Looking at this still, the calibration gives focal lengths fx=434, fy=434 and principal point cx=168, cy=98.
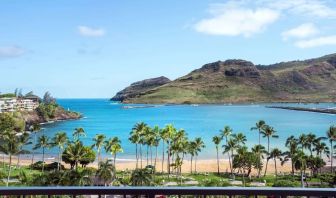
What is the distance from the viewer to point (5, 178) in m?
52.9

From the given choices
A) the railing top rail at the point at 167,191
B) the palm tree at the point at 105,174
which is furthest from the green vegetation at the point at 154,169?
the railing top rail at the point at 167,191

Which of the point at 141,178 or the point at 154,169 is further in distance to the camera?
the point at 154,169

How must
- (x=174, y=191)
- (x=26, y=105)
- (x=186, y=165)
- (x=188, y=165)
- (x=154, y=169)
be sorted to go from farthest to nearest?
(x=26, y=105), (x=186, y=165), (x=188, y=165), (x=154, y=169), (x=174, y=191)

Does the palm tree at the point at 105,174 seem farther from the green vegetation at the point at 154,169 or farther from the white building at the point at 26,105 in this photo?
the white building at the point at 26,105

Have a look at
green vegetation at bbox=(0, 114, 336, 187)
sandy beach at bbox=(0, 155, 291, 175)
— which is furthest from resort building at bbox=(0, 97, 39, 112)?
green vegetation at bbox=(0, 114, 336, 187)

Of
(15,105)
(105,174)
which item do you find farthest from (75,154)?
(15,105)

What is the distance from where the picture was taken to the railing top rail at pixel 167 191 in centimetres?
417

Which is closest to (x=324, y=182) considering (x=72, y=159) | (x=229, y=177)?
(x=229, y=177)

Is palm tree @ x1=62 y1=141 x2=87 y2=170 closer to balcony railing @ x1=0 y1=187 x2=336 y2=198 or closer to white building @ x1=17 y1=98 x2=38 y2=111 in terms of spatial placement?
balcony railing @ x1=0 y1=187 x2=336 y2=198

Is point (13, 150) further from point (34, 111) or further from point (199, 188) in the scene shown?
point (34, 111)

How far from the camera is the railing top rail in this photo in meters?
4.17

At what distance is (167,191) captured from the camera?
426cm

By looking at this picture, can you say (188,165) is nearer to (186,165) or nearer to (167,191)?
(186,165)

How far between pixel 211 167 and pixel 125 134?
62276 mm
